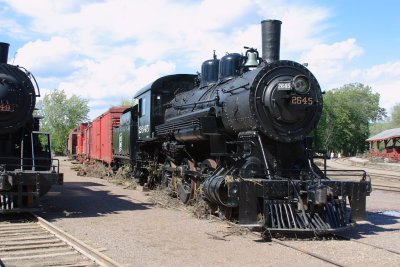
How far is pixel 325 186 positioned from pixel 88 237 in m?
3.85

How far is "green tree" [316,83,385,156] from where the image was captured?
242 feet

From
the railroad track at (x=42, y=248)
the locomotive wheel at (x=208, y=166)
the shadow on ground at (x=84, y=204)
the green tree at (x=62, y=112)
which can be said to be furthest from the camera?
the green tree at (x=62, y=112)

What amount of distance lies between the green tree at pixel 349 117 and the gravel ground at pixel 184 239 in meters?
60.2

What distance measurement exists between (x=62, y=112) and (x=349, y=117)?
46.3 m

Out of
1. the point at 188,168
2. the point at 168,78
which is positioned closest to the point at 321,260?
the point at 188,168

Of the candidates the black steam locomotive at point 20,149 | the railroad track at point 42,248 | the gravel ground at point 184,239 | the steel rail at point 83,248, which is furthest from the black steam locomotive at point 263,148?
the black steam locomotive at point 20,149

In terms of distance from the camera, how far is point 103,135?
73.7 ft

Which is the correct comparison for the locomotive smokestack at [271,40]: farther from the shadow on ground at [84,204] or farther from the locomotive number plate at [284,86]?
the shadow on ground at [84,204]

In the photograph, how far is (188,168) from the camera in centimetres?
1094

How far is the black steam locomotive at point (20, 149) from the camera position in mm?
9320

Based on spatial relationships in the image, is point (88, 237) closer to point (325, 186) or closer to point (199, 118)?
point (199, 118)

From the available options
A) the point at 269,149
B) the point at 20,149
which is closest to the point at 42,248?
the point at 269,149

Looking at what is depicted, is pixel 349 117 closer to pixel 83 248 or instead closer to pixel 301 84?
pixel 301 84

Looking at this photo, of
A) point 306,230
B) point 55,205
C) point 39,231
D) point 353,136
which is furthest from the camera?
point 353,136
